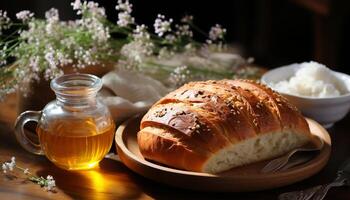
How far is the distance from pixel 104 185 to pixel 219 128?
26 cm

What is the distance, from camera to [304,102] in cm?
153

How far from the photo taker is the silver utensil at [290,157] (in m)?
1.25

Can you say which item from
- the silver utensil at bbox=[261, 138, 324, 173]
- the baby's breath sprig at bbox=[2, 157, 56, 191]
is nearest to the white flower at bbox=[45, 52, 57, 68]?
the baby's breath sprig at bbox=[2, 157, 56, 191]

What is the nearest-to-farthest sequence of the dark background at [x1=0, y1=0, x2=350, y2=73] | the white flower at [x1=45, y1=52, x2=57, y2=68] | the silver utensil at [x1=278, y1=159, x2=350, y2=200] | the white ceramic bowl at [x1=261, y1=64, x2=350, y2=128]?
1. the silver utensil at [x1=278, y1=159, x2=350, y2=200]
2. the white flower at [x1=45, y1=52, x2=57, y2=68]
3. the white ceramic bowl at [x1=261, y1=64, x2=350, y2=128]
4. the dark background at [x1=0, y1=0, x2=350, y2=73]

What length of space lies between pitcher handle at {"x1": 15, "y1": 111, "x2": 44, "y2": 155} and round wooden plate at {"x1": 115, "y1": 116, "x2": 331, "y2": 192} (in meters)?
0.18

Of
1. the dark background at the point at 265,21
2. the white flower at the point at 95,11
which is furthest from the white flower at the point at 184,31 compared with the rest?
the dark background at the point at 265,21

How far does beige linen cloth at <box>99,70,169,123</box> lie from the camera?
148 centimetres

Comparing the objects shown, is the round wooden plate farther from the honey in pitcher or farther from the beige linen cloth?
the beige linen cloth

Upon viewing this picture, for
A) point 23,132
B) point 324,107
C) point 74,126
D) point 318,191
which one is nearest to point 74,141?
point 74,126

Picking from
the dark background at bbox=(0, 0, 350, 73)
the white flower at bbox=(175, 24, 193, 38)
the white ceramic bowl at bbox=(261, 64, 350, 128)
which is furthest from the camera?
the dark background at bbox=(0, 0, 350, 73)

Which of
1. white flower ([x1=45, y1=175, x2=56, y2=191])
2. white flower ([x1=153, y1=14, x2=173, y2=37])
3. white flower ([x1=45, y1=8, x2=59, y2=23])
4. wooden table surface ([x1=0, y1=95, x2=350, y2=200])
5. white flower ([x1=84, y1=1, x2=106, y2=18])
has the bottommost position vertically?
wooden table surface ([x1=0, y1=95, x2=350, y2=200])

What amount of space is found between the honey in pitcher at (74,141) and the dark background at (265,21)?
6.28 ft

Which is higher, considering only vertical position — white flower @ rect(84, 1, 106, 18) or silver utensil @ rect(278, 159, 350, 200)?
white flower @ rect(84, 1, 106, 18)

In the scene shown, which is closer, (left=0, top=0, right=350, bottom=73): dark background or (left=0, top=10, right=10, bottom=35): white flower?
(left=0, top=10, right=10, bottom=35): white flower
